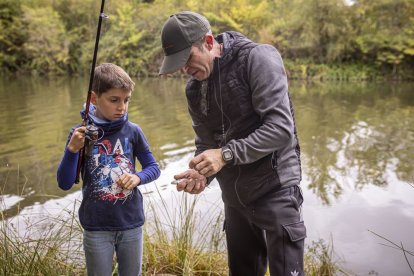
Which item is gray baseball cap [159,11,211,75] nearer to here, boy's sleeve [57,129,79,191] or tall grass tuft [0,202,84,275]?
boy's sleeve [57,129,79,191]

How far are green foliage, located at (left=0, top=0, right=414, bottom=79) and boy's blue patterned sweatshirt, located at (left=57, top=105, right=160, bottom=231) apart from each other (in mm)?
21053

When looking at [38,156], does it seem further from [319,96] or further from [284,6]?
[284,6]

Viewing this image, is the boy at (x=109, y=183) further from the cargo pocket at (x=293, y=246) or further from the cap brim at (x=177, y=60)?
the cargo pocket at (x=293, y=246)

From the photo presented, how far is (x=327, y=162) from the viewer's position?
25.0 feet

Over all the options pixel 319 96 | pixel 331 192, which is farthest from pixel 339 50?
pixel 331 192

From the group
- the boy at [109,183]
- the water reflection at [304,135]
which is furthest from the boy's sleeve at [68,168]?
the water reflection at [304,135]

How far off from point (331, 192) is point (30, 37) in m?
33.0

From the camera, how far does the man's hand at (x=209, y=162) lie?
72.4 inches

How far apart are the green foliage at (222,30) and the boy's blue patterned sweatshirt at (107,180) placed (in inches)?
829

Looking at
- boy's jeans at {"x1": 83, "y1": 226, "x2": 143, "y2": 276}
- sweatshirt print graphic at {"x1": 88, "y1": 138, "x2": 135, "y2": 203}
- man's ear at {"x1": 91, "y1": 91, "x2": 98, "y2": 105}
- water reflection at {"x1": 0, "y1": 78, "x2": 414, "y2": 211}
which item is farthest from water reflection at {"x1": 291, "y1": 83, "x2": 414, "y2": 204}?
man's ear at {"x1": 91, "y1": 91, "x2": 98, "y2": 105}

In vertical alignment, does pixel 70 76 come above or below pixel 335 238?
below

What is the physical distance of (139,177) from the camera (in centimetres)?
217

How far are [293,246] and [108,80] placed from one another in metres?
1.25

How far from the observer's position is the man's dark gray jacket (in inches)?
74.4
